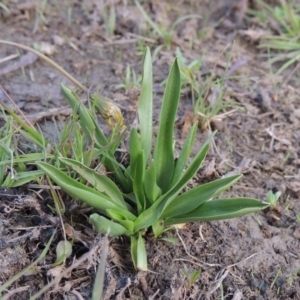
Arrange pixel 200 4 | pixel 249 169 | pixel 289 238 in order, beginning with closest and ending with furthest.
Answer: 1. pixel 289 238
2. pixel 249 169
3. pixel 200 4

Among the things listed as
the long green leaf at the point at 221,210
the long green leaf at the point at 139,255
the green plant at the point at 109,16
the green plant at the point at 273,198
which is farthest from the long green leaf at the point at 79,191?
the green plant at the point at 109,16

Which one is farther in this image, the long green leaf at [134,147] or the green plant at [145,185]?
the long green leaf at [134,147]

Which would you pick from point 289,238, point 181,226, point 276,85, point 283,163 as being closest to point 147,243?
point 181,226

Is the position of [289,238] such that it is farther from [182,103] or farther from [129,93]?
[129,93]

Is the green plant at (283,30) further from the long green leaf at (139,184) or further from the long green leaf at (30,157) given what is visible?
the long green leaf at (30,157)

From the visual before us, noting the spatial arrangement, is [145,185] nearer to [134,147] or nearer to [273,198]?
[134,147]

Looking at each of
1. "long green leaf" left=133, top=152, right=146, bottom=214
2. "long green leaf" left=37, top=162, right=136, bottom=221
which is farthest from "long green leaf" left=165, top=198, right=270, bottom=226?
"long green leaf" left=37, top=162, right=136, bottom=221
